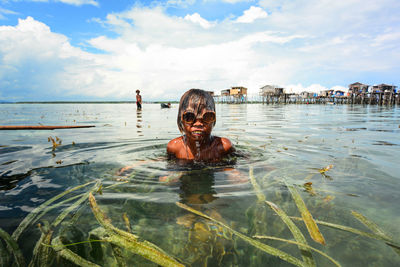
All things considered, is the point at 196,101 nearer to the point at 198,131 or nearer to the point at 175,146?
the point at 198,131

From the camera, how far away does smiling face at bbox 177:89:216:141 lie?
3.14 metres

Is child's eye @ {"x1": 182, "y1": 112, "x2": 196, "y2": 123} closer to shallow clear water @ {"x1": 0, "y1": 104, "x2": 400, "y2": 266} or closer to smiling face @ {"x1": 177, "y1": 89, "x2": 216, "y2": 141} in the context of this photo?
smiling face @ {"x1": 177, "y1": 89, "x2": 216, "y2": 141}

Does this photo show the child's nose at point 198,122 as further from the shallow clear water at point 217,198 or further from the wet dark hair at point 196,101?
the shallow clear water at point 217,198

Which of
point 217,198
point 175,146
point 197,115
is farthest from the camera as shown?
point 175,146

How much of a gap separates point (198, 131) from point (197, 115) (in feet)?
0.79

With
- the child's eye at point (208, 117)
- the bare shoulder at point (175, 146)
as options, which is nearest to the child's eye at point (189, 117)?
the child's eye at point (208, 117)

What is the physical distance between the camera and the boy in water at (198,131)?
124 inches

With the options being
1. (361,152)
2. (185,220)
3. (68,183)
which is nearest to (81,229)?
(185,220)

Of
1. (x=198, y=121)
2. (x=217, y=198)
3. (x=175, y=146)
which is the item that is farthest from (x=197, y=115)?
(x=217, y=198)

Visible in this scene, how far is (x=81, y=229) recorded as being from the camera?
1.56 m

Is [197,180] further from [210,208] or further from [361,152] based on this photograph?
[361,152]

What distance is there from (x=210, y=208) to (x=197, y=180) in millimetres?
755

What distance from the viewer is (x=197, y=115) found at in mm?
3145

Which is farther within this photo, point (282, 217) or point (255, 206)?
point (255, 206)
